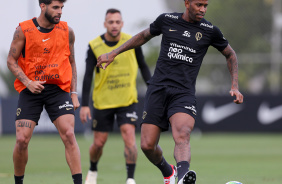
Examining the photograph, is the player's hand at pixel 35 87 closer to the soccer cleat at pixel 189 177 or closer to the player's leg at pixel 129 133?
the soccer cleat at pixel 189 177

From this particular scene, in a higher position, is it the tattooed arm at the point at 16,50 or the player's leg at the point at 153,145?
the tattooed arm at the point at 16,50

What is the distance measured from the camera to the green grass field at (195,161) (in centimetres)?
1084

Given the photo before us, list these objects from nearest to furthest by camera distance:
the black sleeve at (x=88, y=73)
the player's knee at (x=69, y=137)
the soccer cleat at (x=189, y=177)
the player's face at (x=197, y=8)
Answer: the soccer cleat at (x=189, y=177) → the player's face at (x=197, y=8) → the player's knee at (x=69, y=137) → the black sleeve at (x=88, y=73)

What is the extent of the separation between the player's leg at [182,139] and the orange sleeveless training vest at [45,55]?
1.51 m

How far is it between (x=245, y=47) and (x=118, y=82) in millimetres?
24677

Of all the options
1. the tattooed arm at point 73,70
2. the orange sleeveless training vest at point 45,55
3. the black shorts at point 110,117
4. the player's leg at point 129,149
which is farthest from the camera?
the black shorts at point 110,117

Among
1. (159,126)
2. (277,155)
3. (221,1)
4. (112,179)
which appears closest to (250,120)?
(277,155)

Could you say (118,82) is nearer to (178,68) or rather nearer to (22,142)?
(178,68)

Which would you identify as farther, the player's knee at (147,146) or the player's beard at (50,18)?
the player's knee at (147,146)

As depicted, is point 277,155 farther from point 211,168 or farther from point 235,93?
point 235,93

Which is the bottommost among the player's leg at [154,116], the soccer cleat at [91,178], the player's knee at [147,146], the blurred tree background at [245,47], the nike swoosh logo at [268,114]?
the soccer cleat at [91,178]

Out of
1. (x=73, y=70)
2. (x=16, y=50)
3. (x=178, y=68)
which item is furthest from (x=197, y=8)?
(x=16, y=50)

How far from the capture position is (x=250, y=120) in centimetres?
2408

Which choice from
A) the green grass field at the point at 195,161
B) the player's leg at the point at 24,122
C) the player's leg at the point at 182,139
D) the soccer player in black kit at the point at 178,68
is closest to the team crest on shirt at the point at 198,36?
the soccer player in black kit at the point at 178,68
